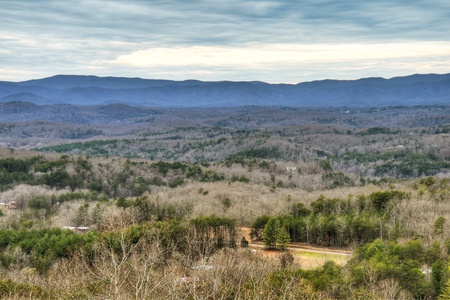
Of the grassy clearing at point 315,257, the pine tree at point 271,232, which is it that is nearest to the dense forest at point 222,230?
the pine tree at point 271,232

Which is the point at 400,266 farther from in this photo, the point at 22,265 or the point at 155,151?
the point at 155,151

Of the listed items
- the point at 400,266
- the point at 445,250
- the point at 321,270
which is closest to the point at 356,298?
the point at 321,270

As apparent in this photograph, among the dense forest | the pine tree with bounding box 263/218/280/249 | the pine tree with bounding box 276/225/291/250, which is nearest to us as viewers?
the dense forest

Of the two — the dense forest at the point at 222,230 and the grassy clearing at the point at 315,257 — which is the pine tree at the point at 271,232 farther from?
the grassy clearing at the point at 315,257

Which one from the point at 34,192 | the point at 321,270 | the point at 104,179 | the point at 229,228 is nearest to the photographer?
the point at 321,270

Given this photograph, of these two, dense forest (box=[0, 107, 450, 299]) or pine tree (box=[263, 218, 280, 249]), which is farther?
pine tree (box=[263, 218, 280, 249])

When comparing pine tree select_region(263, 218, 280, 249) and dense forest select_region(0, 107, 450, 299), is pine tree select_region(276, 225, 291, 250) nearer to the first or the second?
dense forest select_region(0, 107, 450, 299)

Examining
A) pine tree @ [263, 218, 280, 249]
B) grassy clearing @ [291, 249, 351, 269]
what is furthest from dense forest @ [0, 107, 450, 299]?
grassy clearing @ [291, 249, 351, 269]

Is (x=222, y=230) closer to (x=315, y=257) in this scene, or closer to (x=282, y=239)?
(x=282, y=239)
